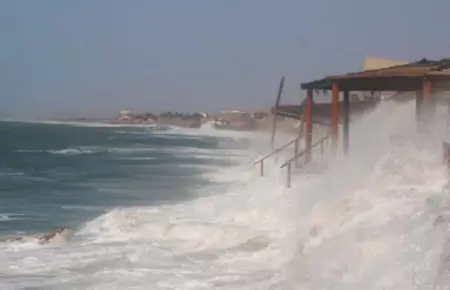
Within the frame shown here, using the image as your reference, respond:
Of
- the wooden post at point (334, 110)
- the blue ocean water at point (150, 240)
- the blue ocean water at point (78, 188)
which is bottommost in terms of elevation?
the blue ocean water at point (78, 188)

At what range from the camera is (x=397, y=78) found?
1845cm

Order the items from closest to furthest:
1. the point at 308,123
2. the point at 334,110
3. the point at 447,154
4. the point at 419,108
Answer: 1. the point at 447,154
2. the point at 419,108
3. the point at 334,110
4. the point at 308,123

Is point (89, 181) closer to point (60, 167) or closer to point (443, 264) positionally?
point (60, 167)

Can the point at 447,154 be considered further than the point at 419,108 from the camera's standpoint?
No

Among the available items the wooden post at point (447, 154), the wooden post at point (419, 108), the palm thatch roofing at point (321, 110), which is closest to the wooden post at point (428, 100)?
the wooden post at point (419, 108)

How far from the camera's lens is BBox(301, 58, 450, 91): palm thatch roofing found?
17.7 meters

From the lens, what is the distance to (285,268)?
1178 cm

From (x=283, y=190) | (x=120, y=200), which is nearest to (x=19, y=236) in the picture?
(x=283, y=190)

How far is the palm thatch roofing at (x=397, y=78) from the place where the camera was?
58.2 feet

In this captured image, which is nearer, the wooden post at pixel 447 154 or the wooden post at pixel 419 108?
the wooden post at pixel 447 154

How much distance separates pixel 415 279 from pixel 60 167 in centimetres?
4417

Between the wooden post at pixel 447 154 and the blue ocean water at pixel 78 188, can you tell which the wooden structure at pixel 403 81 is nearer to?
the wooden post at pixel 447 154

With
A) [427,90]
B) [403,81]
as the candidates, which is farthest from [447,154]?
[403,81]

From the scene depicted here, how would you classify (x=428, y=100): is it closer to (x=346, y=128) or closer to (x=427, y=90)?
(x=427, y=90)
